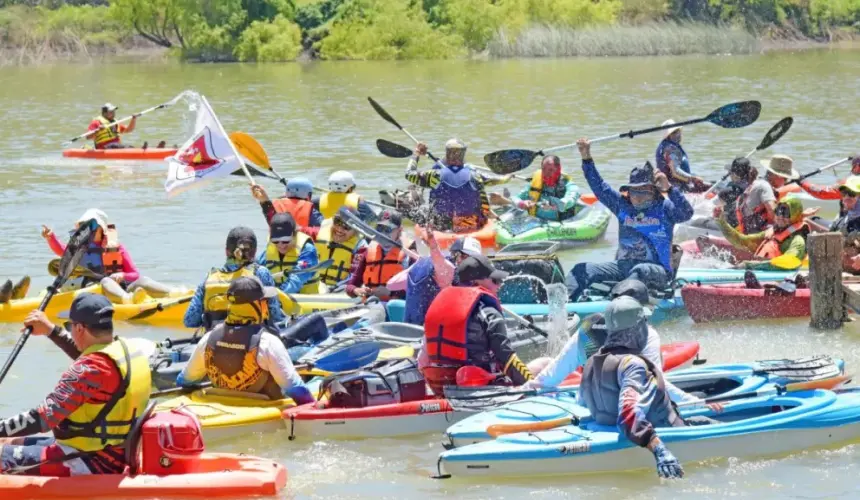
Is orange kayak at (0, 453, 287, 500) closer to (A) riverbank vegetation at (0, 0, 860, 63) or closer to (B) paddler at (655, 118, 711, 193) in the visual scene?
(B) paddler at (655, 118, 711, 193)

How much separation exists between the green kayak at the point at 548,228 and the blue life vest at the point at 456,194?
461 mm

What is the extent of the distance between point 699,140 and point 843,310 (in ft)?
53.4

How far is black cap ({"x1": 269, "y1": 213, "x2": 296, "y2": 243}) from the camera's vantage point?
12.1 meters

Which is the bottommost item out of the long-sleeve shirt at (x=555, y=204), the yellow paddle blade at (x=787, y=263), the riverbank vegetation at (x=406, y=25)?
the riverbank vegetation at (x=406, y=25)

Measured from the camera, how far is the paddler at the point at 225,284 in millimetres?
10438

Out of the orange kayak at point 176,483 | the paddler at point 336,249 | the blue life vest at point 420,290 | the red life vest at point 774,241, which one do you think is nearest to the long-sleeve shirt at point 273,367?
the orange kayak at point 176,483

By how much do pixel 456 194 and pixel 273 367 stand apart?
737cm

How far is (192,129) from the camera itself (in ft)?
49.1

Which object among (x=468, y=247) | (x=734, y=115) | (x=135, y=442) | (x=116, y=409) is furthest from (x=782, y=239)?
(x=116, y=409)

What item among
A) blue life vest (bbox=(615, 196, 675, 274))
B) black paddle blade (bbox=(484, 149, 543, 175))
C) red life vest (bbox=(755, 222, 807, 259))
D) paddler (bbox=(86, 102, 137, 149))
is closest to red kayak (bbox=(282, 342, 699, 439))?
blue life vest (bbox=(615, 196, 675, 274))

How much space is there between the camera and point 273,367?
919 centimetres

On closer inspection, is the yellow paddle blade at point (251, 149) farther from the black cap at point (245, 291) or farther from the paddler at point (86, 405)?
the paddler at point (86, 405)

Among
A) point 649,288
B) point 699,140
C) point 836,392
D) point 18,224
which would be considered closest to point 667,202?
point 649,288

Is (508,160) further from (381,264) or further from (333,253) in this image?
(381,264)
